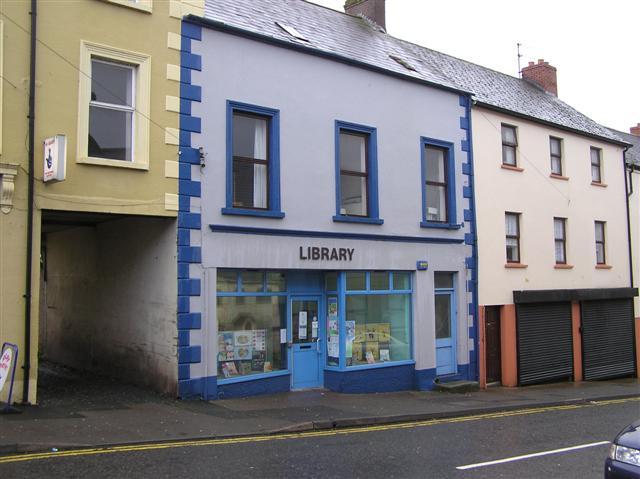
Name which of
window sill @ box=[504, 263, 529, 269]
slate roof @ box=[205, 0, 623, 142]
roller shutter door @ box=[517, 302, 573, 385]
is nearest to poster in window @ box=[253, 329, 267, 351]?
slate roof @ box=[205, 0, 623, 142]

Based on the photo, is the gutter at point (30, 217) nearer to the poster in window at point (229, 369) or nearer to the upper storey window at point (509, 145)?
the poster in window at point (229, 369)

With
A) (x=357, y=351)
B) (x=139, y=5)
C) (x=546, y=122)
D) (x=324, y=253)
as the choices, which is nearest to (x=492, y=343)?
(x=357, y=351)

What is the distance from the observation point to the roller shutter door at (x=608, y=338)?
21.5m

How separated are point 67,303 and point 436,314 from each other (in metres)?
9.59

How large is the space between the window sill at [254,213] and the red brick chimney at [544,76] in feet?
53.8

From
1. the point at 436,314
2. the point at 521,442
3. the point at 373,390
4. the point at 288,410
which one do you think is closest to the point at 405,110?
the point at 436,314

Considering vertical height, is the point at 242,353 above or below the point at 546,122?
below

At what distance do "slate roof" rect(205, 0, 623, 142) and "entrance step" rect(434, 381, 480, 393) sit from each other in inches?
307

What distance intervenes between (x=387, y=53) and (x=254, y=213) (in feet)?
23.9

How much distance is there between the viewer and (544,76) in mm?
25938

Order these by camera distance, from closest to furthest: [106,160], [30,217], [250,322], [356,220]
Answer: [30,217] < [106,160] < [250,322] < [356,220]

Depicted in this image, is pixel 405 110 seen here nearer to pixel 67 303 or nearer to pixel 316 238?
A: pixel 316 238

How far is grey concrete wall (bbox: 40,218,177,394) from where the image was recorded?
12812 millimetres

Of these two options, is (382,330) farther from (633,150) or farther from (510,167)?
(633,150)
